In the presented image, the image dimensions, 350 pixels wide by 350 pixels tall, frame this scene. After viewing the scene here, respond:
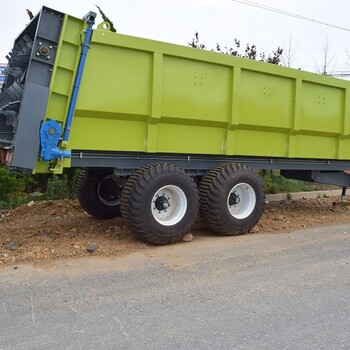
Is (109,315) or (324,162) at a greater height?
(324,162)

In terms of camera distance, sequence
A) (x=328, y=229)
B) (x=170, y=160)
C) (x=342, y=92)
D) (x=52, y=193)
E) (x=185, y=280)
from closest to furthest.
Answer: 1. (x=185, y=280)
2. (x=170, y=160)
3. (x=328, y=229)
4. (x=342, y=92)
5. (x=52, y=193)

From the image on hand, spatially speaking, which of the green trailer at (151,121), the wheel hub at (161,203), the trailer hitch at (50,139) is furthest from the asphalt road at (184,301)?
A: the trailer hitch at (50,139)

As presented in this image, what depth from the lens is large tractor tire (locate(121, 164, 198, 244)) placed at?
5.74 meters

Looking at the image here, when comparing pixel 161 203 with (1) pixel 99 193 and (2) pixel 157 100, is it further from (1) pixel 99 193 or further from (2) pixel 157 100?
(1) pixel 99 193

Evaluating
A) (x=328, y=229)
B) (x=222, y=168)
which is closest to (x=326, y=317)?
(x=222, y=168)

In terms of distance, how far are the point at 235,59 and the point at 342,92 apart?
2.67 metres

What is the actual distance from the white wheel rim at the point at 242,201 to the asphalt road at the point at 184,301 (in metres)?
0.98

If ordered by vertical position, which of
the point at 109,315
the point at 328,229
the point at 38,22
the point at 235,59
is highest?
the point at 235,59

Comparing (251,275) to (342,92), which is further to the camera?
(342,92)

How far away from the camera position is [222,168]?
6602 millimetres

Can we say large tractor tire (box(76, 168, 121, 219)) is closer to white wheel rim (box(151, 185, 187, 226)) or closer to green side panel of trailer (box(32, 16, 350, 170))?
white wheel rim (box(151, 185, 187, 226))

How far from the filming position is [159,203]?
604cm

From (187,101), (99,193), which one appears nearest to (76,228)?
(99,193)

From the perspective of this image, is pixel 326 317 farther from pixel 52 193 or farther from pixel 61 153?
pixel 52 193
